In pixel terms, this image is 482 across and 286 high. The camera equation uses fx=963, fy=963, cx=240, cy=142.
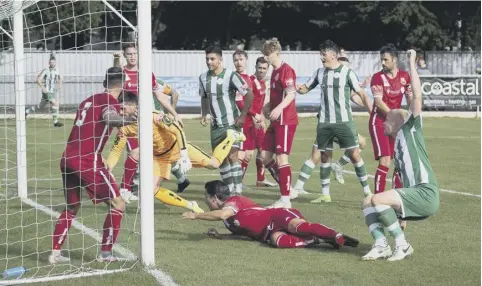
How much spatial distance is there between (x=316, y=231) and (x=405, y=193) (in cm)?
100

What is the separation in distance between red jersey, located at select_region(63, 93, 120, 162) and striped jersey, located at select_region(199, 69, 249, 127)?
13.5 feet

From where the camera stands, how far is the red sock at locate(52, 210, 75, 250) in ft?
27.6

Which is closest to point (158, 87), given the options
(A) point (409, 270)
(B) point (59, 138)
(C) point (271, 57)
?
(C) point (271, 57)

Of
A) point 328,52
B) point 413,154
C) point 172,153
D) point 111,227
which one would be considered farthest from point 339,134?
point 111,227

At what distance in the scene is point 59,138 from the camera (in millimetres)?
23891

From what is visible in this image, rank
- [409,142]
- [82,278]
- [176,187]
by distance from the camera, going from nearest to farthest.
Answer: [82,278] < [409,142] < [176,187]

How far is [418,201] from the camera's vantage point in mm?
8188

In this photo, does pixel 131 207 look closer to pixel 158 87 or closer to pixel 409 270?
pixel 158 87

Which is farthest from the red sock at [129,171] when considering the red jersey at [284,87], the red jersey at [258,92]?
the red jersey at [258,92]

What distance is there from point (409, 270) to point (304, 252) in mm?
1141

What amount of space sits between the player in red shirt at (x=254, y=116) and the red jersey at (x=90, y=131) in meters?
5.04

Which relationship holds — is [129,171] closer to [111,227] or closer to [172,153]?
[172,153]

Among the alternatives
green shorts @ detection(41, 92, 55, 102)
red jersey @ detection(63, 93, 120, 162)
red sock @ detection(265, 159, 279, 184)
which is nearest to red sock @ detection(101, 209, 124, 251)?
red jersey @ detection(63, 93, 120, 162)

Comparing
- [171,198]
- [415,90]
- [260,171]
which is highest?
[415,90]
